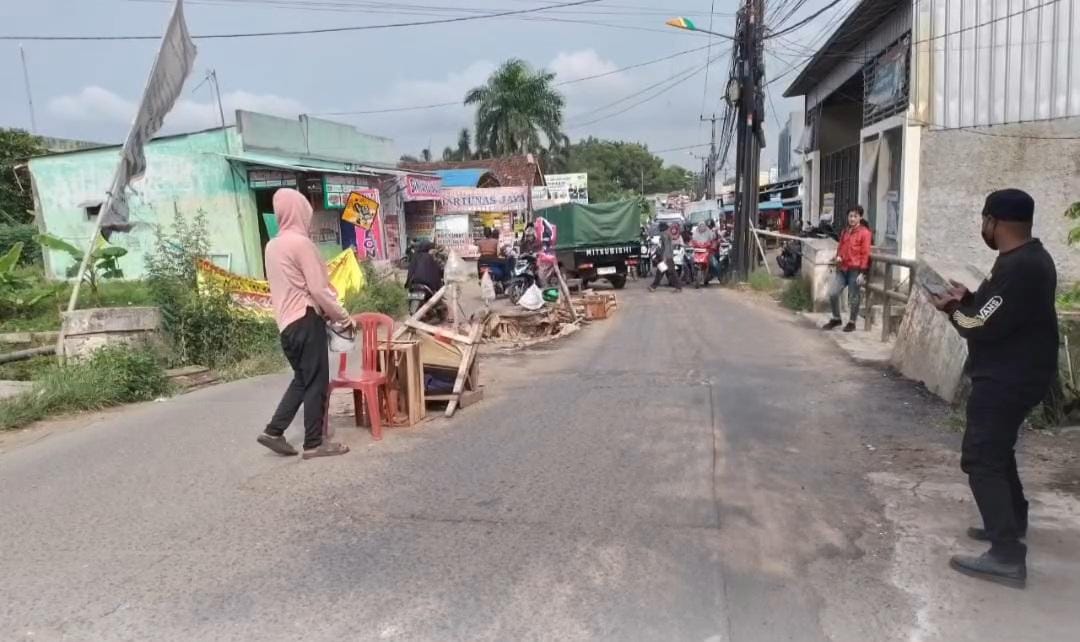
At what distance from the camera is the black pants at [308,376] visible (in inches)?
221

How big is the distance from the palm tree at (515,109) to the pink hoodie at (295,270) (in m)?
44.7

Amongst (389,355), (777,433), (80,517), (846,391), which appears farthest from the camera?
(846,391)

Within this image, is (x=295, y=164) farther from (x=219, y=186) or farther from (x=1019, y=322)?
(x=1019, y=322)

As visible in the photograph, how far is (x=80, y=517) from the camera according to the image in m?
4.81

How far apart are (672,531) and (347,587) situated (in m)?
1.67

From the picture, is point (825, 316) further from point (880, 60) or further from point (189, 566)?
point (189, 566)

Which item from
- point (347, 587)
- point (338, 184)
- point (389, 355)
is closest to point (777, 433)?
point (389, 355)

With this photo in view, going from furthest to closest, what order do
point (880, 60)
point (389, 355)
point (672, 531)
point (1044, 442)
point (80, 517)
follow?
1. point (880, 60)
2. point (389, 355)
3. point (1044, 442)
4. point (80, 517)
5. point (672, 531)

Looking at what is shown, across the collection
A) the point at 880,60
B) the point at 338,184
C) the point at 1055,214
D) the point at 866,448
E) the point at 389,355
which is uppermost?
the point at 880,60

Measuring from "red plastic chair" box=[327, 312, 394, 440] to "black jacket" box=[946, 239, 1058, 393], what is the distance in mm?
4085

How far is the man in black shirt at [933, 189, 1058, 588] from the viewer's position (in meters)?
3.61

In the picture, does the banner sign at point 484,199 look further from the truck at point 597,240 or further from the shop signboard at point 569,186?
the shop signboard at point 569,186

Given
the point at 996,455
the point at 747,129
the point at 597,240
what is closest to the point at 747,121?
the point at 747,129

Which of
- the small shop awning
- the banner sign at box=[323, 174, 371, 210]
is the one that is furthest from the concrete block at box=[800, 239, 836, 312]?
the banner sign at box=[323, 174, 371, 210]
